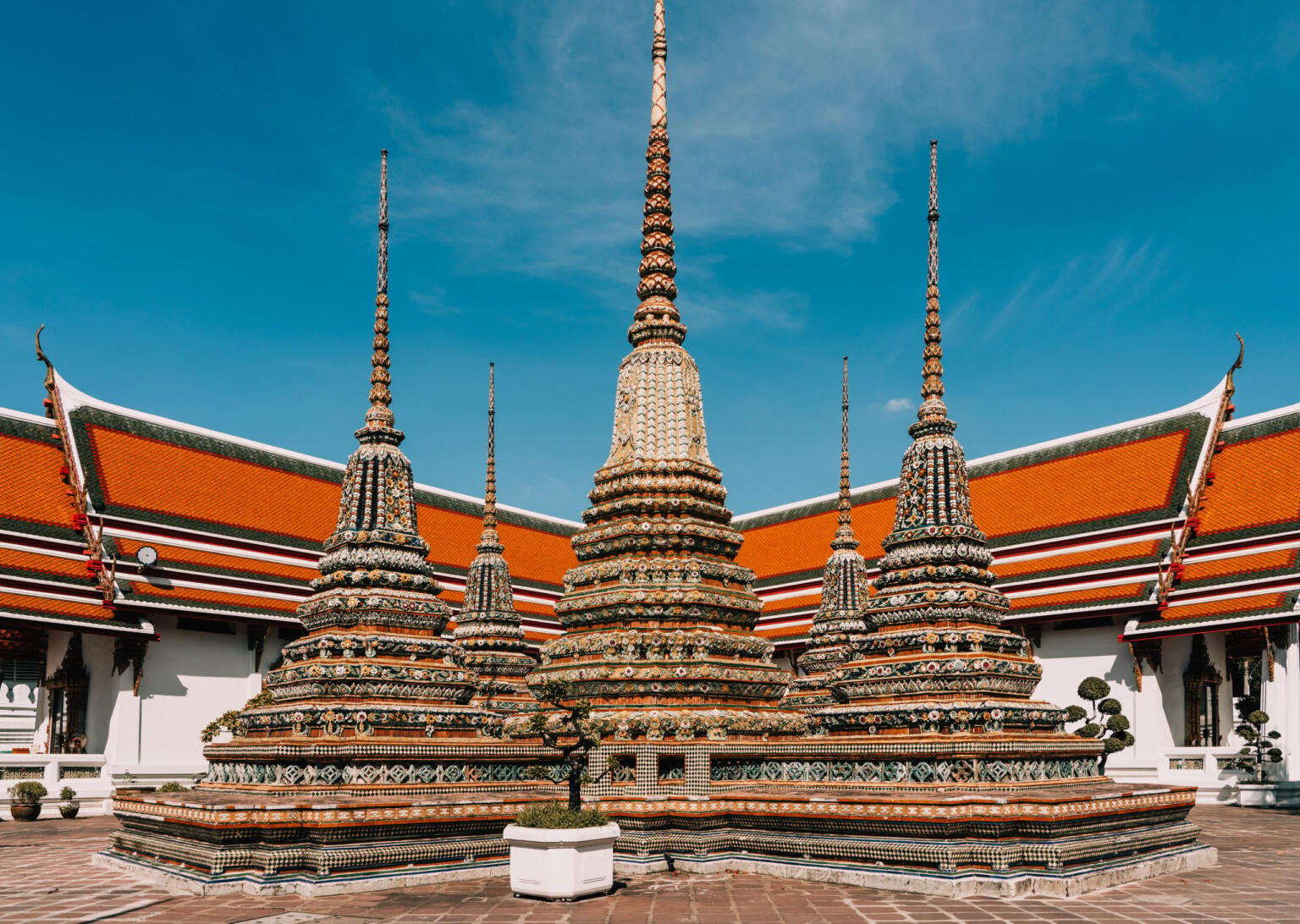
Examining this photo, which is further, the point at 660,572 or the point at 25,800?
the point at 25,800

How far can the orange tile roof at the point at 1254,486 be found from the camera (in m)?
31.1

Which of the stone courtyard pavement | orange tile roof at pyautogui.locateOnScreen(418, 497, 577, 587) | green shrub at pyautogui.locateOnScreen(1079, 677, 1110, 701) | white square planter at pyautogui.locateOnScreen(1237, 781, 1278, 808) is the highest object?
orange tile roof at pyautogui.locateOnScreen(418, 497, 577, 587)

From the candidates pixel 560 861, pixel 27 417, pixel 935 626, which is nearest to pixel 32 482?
pixel 27 417

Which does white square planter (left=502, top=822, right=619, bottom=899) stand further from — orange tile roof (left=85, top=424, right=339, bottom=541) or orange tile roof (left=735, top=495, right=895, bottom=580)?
orange tile roof (left=735, top=495, right=895, bottom=580)

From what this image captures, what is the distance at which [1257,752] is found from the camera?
2747 centimetres

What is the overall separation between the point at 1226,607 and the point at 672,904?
916 inches

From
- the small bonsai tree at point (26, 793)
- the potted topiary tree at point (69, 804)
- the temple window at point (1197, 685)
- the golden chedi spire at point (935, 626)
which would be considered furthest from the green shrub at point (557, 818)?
the temple window at point (1197, 685)

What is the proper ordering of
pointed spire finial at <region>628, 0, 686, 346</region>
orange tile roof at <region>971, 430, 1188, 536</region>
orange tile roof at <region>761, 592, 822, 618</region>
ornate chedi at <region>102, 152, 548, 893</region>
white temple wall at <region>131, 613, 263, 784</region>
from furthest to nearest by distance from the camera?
1. orange tile roof at <region>761, 592, 822, 618</region>
2. orange tile roof at <region>971, 430, 1188, 536</region>
3. white temple wall at <region>131, 613, 263, 784</region>
4. pointed spire finial at <region>628, 0, 686, 346</region>
5. ornate chedi at <region>102, 152, 548, 893</region>

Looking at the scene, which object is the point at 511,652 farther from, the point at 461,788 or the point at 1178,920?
the point at 1178,920

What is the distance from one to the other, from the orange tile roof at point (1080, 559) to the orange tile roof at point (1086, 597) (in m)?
0.81

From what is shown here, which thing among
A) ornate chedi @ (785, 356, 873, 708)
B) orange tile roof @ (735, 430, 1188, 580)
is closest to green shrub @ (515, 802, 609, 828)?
ornate chedi @ (785, 356, 873, 708)

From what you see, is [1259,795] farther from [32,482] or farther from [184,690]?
[32,482]

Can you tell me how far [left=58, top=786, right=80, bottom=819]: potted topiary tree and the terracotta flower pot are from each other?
53 cm

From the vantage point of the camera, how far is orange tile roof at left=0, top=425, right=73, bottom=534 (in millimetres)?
29750
